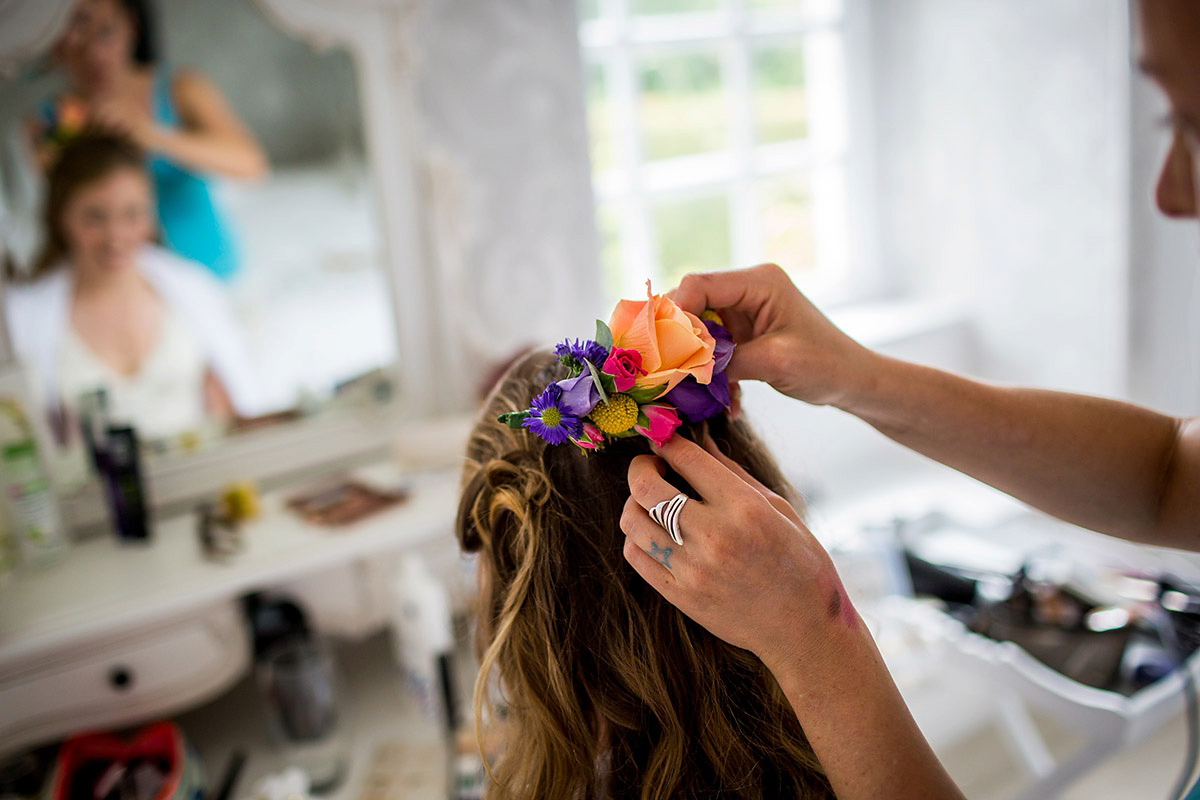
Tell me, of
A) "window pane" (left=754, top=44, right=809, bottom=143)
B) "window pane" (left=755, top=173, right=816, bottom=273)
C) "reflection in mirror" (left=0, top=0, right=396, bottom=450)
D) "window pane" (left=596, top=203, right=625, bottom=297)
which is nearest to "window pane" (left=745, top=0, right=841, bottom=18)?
Answer: "window pane" (left=754, top=44, right=809, bottom=143)

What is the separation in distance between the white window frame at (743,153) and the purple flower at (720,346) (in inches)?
52.4

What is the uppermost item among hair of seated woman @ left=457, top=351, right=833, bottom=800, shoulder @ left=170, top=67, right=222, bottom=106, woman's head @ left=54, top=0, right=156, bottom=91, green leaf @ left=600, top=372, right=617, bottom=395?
A: woman's head @ left=54, top=0, right=156, bottom=91

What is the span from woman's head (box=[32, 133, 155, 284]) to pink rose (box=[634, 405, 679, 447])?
1108 millimetres

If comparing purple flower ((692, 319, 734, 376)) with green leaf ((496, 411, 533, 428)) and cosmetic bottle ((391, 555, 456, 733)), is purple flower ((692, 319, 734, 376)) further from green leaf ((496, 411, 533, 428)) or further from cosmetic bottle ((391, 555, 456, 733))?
cosmetic bottle ((391, 555, 456, 733))

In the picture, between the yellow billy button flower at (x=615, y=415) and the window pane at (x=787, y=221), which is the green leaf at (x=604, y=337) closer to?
the yellow billy button flower at (x=615, y=415)

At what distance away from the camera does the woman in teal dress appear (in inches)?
50.8

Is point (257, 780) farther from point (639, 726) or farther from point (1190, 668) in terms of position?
point (1190, 668)

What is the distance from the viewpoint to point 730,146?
2484mm

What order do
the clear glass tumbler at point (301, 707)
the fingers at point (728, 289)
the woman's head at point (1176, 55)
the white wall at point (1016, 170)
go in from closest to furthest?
the woman's head at point (1176, 55) → the fingers at point (728, 289) → the clear glass tumbler at point (301, 707) → the white wall at point (1016, 170)

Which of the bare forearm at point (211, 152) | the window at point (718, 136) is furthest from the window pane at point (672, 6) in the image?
the bare forearm at point (211, 152)

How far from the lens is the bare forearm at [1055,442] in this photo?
35.2 inches

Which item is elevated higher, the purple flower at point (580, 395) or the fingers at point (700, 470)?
the purple flower at point (580, 395)

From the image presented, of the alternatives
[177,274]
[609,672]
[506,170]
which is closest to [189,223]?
[177,274]

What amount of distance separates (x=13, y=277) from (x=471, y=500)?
3.10 feet
